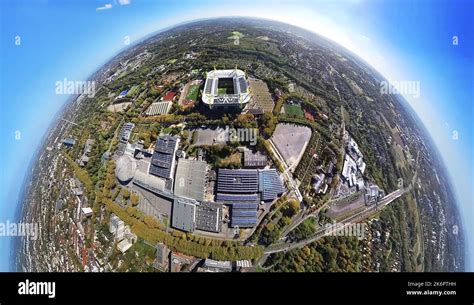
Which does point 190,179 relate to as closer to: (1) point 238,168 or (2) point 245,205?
(1) point 238,168

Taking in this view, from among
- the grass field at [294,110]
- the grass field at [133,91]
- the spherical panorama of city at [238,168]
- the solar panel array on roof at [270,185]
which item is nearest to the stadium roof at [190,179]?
the spherical panorama of city at [238,168]

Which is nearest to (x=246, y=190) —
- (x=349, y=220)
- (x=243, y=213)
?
(x=243, y=213)

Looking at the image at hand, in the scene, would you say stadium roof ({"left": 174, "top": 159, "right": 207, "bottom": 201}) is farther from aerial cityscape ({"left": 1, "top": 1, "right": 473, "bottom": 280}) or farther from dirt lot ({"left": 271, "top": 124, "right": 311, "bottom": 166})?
dirt lot ({"left": 271, "top": 124, "right": 311, "bottom": 166})

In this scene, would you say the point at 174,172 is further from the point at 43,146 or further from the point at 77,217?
the point at 43,146

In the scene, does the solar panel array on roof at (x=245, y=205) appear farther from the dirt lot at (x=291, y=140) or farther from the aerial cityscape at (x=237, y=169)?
the dirt lot at (x=291, y=140)

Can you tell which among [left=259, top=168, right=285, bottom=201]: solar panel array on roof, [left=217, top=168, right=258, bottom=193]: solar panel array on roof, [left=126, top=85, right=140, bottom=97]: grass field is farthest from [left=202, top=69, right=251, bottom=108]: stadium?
[left=126, top=85, right=140, bottom=97]: grass field

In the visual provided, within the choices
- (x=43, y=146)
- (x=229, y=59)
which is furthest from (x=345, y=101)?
(x=43, y=146)

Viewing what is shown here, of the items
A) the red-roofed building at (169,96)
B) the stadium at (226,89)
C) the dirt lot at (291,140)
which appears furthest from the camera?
the red-roofed building at (169,96)
